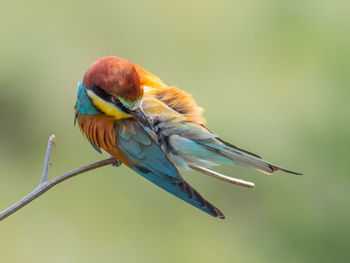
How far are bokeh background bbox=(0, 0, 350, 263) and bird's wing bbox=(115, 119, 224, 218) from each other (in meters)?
1.69

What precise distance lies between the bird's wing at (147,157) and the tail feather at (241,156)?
0.48 feet

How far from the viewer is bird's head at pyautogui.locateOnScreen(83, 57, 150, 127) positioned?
1.96 meters

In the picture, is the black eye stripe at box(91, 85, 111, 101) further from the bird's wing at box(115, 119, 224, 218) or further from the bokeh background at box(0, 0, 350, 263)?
the bokeh background at box(0, 0, 350, 263)

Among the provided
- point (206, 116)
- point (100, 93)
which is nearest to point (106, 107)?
point (100, 93)

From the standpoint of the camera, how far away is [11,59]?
4562mm

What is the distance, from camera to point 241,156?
1.95 m

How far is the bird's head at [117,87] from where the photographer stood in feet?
6.42

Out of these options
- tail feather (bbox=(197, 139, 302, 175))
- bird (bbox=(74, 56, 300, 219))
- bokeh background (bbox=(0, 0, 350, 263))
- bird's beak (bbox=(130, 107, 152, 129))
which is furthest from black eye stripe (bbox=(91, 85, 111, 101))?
bokeh background (bbox=(0, 0, 350, 263))

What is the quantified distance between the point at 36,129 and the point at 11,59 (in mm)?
714

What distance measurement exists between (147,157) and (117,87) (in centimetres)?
28

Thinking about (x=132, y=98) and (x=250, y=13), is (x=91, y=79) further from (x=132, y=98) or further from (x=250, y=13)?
(x=250, y=13)

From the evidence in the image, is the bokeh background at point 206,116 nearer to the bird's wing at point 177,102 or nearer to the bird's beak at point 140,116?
the bird's wing at point 177,102

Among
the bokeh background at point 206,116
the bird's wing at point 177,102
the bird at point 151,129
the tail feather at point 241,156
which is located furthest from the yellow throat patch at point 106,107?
the bokeh background at point 206,116

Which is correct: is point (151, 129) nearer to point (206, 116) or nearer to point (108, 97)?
point (108, 97)
